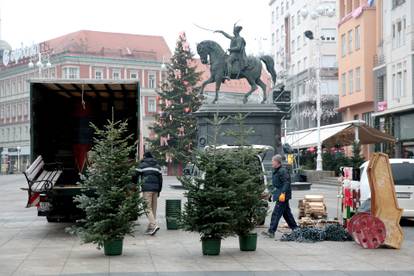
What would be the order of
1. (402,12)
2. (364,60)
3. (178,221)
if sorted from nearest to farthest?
(178,221) < (402,12) < (364,60)

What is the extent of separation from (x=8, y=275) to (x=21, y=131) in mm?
104113

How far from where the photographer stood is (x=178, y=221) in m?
12.9

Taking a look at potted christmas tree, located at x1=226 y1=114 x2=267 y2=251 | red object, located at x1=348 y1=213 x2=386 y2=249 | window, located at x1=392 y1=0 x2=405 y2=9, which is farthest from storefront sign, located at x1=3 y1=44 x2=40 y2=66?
red object, located at x1=348 y1=213 x2=386 y2=249

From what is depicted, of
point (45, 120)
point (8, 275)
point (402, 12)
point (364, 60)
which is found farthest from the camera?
point (364, 60)

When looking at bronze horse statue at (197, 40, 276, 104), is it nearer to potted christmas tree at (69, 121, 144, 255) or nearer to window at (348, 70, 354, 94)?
potted christmas tree at (69, 121, 144, 255)

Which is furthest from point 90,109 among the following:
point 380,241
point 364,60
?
point 364,60

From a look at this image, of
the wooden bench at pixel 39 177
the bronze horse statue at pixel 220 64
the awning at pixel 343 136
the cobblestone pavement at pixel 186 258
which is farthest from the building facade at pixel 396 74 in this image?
the wooden bench at pixel 39 177

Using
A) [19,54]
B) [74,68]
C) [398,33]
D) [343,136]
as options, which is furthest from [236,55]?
[19,54]

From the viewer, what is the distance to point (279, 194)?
51.6 feet

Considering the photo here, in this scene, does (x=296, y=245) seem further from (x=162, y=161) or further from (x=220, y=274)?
(x=162, y=161)

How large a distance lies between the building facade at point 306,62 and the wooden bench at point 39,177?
54.5 meters

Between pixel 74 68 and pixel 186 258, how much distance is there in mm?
91542

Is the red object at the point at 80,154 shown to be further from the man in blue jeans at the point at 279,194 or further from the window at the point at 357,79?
the window at the point at 357,79

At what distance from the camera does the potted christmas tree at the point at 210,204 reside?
1258 centimetres
